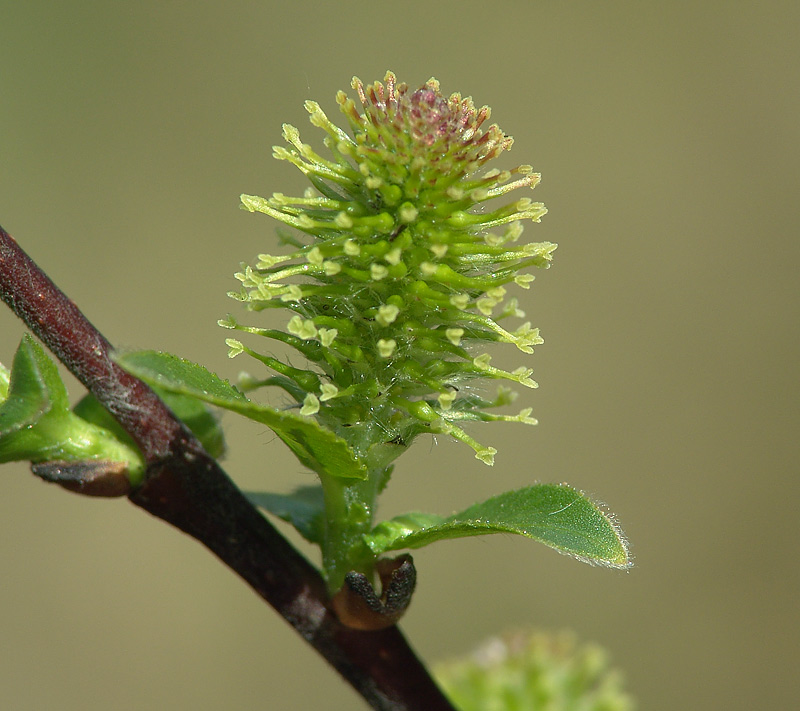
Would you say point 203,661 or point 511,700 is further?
point 203,661

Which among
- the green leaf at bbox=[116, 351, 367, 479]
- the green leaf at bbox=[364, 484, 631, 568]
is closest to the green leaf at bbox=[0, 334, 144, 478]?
the green leaf at bbox=[116, 351, 367, 479]

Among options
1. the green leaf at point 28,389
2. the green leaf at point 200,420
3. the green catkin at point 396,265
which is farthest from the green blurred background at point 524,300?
the green leaf at point 28,389

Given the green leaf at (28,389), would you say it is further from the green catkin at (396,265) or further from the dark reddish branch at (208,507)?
the green catkin at (396,265)

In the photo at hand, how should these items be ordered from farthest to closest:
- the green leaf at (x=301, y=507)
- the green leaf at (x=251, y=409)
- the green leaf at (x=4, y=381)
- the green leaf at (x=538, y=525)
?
the green leaf at (x=301, y=507), the green leaf at (x=4, y=381), the green leaf at (x=538, y=525), the green leaf at (x=251, y=409)

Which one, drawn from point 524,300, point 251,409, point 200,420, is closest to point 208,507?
point 200,420

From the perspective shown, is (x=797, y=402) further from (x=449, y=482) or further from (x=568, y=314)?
(x=449, y=482)

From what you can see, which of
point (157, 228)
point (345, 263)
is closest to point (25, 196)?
point (157, 228)

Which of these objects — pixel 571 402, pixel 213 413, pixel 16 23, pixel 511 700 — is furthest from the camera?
pixel 16 23
